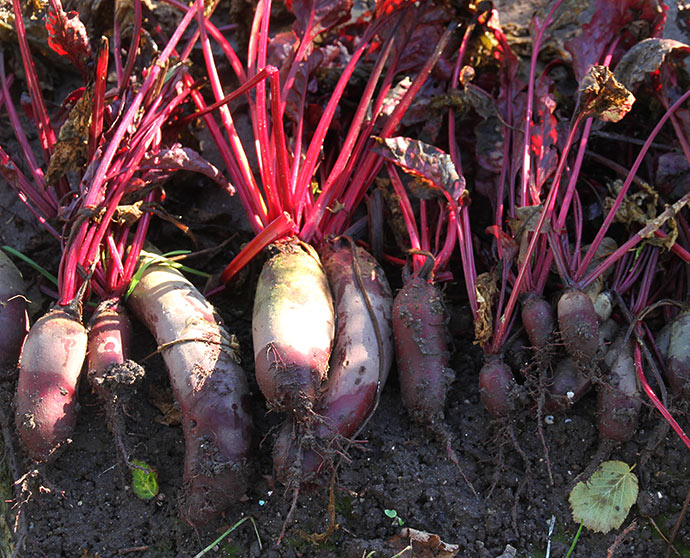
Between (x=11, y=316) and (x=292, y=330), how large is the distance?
1.25 metres

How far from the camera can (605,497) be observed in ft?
7.35

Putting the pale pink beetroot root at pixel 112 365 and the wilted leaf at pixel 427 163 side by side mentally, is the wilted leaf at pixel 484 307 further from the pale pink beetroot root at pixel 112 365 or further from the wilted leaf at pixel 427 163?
the pale pink beetroot root at pixel 112 365

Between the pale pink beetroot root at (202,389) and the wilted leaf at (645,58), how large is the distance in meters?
2.14

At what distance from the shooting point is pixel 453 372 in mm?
2479

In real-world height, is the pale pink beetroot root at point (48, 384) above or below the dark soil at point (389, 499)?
above

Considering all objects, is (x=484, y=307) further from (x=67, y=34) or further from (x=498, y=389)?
(x=67, y=34)

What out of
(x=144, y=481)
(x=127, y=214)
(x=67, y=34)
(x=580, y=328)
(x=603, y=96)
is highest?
(x=67, y=34)

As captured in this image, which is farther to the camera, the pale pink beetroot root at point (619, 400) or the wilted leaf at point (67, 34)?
the wilted leaf at point (67, 34)

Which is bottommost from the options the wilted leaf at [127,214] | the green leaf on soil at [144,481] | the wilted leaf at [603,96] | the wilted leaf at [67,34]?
the green leaf on soil at [144,481]

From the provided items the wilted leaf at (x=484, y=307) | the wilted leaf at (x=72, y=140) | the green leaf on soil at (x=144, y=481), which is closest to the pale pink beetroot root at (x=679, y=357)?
the wilted leaf at (x=484, y=307)

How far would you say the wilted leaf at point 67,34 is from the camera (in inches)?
101

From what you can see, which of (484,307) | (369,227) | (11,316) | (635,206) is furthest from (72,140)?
(635,206)

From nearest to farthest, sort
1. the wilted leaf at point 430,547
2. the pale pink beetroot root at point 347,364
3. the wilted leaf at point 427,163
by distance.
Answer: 1. the wilted leaf at point 430,547
2. the pale pink beetroot root at point 347,364
3. the wilted leaf at point 427,163

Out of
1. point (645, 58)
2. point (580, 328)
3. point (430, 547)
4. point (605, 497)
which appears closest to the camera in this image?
point (430, 547)
